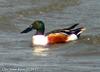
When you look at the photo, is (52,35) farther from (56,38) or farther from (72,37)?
(72,37)

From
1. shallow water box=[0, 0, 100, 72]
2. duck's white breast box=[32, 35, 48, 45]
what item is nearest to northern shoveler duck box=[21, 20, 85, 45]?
duck's white breast box=[32, 35, 48, 45]

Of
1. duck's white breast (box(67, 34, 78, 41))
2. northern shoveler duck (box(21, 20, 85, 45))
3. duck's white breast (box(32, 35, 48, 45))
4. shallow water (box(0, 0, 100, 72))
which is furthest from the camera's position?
duck's white breast (box(67, 34, 78, 41))

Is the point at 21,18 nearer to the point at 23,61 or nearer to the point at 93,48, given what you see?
the point at 93,48

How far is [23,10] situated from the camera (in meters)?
23.9

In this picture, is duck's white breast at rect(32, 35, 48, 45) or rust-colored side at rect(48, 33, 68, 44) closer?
duck's white breast at rect(32, 35, 48, 45)

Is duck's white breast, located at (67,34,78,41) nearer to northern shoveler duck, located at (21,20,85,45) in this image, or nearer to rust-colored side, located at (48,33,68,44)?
northern shoveler duck, located at (21,20,85,45)

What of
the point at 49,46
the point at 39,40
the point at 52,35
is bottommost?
the point at 49,46

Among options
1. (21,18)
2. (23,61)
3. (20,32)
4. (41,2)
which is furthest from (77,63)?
(41,2)

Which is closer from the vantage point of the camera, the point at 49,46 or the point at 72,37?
the point at 49,46

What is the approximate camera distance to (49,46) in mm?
18297

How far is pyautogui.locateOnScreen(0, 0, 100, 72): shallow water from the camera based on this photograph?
1505 centimetres

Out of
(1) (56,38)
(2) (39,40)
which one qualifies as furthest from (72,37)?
(2) (39,40)

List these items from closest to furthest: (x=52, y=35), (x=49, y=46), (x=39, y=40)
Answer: (x=49, y=46) < (x=39, y=40) < (x=52, y=35)

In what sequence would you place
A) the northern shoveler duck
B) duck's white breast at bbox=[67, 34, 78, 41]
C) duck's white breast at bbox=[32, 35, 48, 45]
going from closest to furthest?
duck's white breast at bbox=[32, 35, 48, 45], the northern shoveler duck, duck's white breast at bbox=[67, 34, 78, 41]
